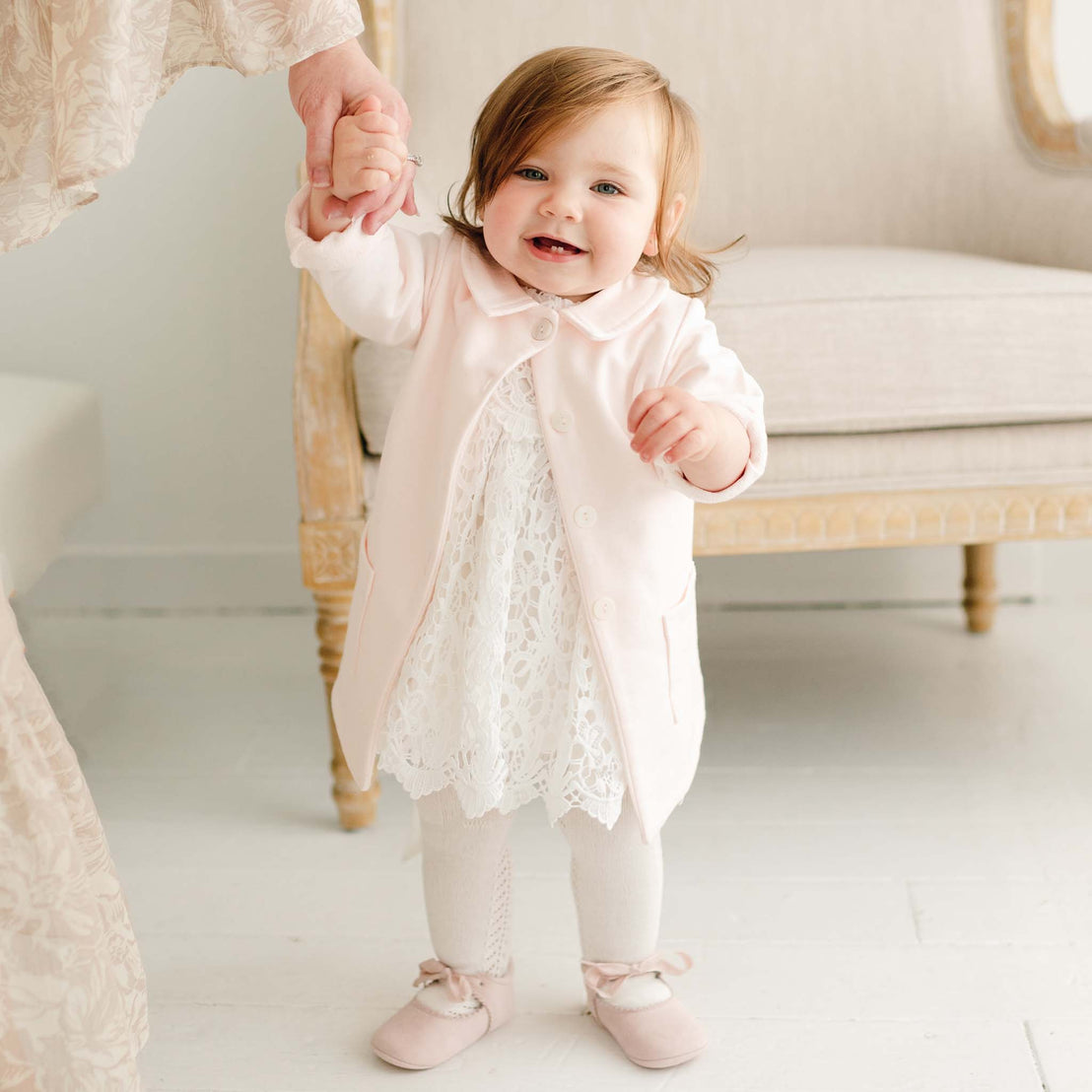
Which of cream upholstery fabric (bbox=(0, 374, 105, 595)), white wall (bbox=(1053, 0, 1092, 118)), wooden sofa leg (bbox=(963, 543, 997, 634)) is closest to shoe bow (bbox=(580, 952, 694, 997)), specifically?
cream upholstery fabric (bbox=(0, 374, 105, 595))

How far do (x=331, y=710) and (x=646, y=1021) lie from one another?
16.6 inches

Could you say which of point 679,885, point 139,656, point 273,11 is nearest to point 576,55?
A: point 273,11

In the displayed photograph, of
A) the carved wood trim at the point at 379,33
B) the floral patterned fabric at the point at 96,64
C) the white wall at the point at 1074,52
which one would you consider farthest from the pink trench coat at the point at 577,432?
the white wall at the point at 1074,52

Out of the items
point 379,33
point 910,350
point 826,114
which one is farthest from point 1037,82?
point 379,33

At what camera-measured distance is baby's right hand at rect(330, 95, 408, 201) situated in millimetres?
811

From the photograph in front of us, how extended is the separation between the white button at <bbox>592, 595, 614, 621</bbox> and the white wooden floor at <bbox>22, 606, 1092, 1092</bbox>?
0.36 metres

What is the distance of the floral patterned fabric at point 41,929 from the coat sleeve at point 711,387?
42cm

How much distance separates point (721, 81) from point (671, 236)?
0.89 m

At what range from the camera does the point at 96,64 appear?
2.35ft

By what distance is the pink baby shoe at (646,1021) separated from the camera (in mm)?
999

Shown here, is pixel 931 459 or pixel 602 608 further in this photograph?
pixel 931 459

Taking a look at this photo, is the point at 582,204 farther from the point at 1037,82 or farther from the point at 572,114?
the point at 1037,82

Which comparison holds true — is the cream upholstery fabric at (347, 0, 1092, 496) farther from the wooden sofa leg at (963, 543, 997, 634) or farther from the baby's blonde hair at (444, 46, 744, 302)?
the baby's blonde hair at (444, 46, 744, 302)

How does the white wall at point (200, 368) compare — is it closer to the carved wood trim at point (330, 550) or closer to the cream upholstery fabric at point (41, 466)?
the cream upholstery fabric at point (41, 466)
